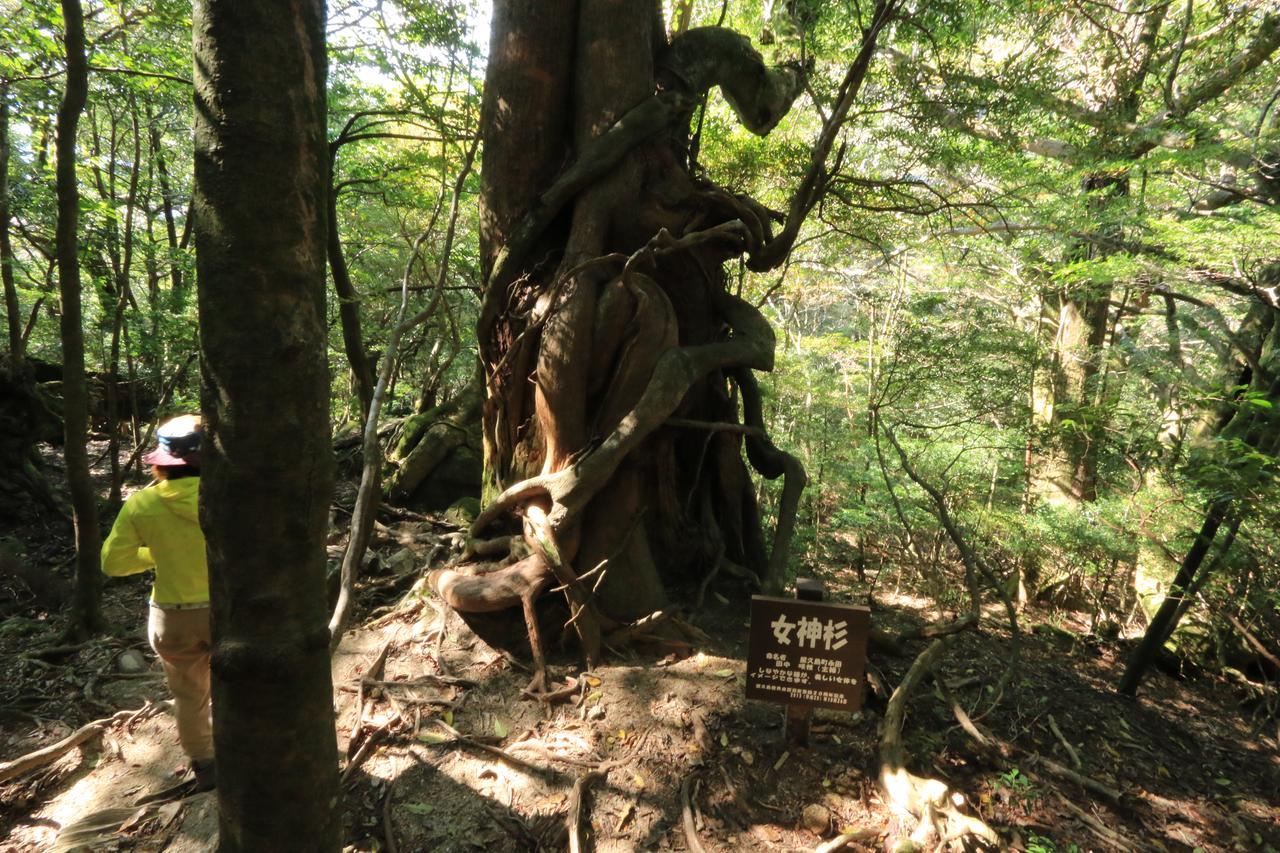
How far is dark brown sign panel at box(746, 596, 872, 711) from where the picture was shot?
2.99m

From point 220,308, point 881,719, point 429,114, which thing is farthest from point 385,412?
point 220,308

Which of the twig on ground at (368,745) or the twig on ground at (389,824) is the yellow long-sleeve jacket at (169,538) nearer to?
the twig on ground at (368,745)

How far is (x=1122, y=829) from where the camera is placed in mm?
3033

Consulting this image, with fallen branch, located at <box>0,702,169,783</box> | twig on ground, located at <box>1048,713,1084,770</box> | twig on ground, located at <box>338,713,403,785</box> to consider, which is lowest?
fallen branch, located at <box>0,702,169,783</box>

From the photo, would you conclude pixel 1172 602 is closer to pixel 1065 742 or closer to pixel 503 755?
pixel 1065 742

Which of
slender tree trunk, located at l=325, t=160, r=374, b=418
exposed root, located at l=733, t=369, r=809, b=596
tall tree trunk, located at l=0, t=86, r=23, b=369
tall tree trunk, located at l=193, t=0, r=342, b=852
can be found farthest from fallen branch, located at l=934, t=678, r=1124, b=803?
tall tree trunk, located at l=0, t=86, r=23, b=369

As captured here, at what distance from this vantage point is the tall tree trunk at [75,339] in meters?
3.63

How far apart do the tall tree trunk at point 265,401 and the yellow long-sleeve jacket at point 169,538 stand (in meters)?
1.72

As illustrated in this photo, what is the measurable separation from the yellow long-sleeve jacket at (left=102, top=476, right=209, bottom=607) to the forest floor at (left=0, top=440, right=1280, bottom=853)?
3.27ft

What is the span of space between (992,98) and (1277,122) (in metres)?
2.80

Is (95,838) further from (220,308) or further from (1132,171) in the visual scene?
(1132,171)

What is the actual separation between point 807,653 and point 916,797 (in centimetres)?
75

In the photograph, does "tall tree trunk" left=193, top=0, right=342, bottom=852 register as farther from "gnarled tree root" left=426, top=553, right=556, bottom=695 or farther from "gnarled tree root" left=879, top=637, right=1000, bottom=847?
"gnarled tree root" left=879, top=637, right=1000, bottom=847

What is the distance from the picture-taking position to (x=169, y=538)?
105 inches
